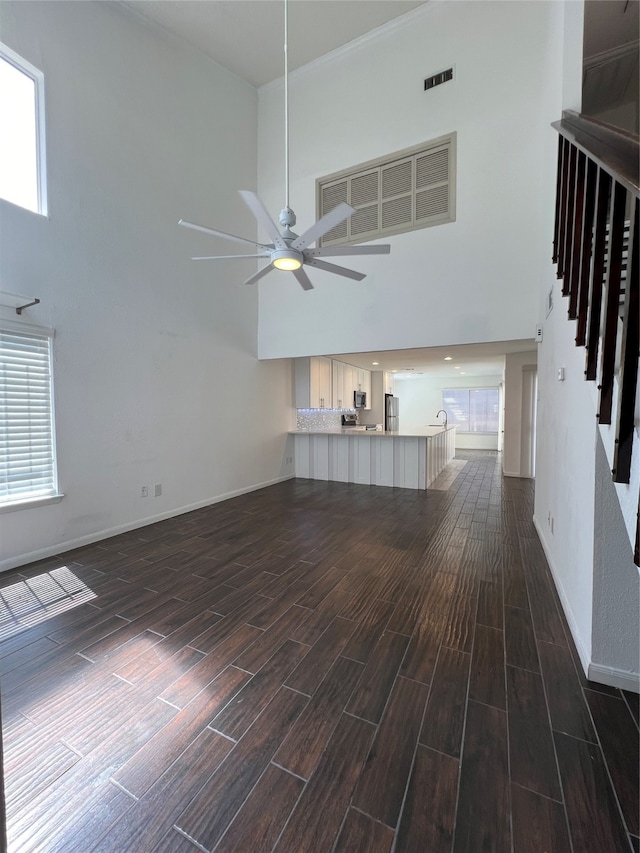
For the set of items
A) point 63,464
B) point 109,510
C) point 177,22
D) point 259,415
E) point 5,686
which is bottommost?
point 5,686

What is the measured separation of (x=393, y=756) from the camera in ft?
4.71

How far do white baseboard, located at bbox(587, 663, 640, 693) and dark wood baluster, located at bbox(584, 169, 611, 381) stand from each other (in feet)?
4.60

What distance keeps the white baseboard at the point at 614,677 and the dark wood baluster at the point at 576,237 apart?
172 cm

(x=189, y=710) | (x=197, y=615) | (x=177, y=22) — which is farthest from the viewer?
(x=177, y=22)

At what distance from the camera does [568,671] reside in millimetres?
1872

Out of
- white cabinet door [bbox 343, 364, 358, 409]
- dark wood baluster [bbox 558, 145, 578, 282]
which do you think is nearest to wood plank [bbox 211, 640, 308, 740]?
dark wood baluster [bbox 558, 145, 578, 282]

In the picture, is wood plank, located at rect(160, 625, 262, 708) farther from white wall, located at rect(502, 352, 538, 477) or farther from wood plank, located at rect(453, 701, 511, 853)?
white wall, located at rect(502, 352, 538, 477)

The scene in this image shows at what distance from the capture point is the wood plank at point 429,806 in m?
1.16

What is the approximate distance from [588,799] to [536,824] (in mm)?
236

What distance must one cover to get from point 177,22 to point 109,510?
565cm

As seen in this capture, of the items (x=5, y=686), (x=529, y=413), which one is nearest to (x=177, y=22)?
(x=5, y=686)

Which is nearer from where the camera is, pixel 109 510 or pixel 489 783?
pixel 489 783

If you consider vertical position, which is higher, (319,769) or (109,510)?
(109,510)

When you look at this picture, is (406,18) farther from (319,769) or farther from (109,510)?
(319,769)
